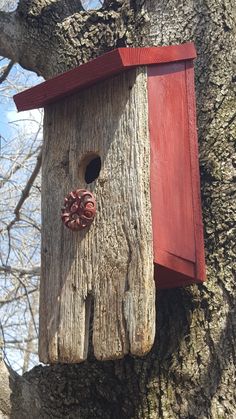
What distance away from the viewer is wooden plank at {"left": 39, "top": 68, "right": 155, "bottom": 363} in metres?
1.87

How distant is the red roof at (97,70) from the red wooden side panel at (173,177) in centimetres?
4

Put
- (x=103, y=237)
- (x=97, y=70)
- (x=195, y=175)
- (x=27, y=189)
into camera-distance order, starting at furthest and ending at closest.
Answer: (x=27, y=189) → (x=195, y=175) → (x=97, y=70) → (x=103, y=237)

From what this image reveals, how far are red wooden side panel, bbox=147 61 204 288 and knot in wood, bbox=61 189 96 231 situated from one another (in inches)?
6.9

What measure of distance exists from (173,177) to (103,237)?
0.32 meters

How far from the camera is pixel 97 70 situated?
83.2 inches

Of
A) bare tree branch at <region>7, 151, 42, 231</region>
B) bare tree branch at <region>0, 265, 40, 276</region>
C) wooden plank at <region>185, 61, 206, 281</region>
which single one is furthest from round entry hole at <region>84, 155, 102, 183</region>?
bare tree branch at <region>0, 265, 40, 276</region>

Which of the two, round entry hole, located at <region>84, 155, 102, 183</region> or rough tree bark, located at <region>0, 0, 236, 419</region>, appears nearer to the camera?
rough tree bark, located at <region>0, 0, 236, 419</region>

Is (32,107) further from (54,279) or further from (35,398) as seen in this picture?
(35,398)

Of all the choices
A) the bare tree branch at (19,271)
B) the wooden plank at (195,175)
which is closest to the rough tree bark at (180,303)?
the wooden plank at (195,175)

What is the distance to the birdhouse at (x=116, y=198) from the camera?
1.91 m

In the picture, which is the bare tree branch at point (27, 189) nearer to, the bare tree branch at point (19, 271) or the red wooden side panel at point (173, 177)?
the bare tree branch at point (19, 271)

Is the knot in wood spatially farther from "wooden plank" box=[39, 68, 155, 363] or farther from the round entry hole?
the round entry hole

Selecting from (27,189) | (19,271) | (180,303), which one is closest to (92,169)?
(180,303)

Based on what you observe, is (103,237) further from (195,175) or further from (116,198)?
(195,175)
